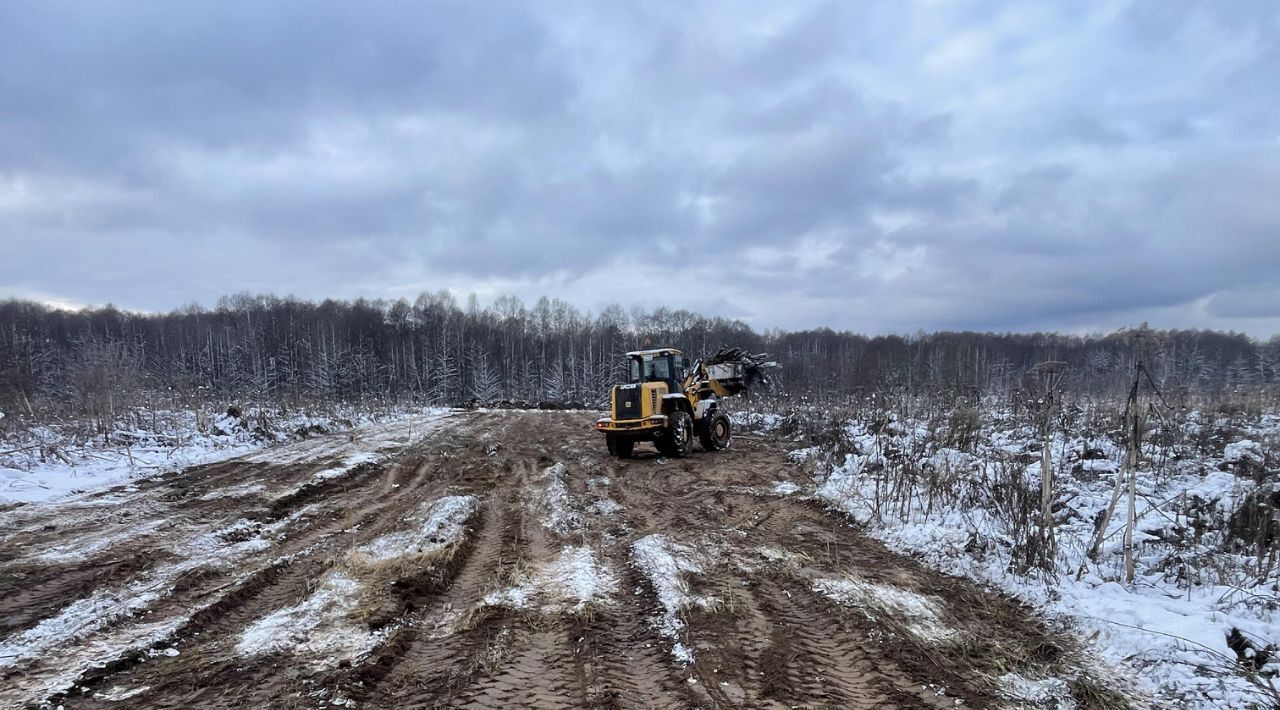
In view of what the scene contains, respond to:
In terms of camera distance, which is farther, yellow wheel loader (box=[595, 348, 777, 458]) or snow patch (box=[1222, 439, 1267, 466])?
yellow wheel loader (box=[595, 348, 777, 458])

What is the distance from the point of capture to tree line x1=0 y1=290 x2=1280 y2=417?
47.8m

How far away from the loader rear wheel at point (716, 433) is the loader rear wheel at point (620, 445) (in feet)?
6.68

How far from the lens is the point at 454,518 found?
770 centimetres

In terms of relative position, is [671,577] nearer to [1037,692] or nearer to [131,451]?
[1037,692]

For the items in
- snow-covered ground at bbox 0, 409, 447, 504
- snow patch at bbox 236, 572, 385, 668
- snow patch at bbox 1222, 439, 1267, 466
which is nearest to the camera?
snow patch at bbox 236, 572, 385, 668

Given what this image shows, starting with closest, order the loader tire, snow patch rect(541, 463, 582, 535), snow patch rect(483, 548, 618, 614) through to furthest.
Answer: snow patch rect(483, 548, 618, 614), snow patch rect(541, 463, 582, 535), the loader tire

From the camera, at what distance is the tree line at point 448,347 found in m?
47.8

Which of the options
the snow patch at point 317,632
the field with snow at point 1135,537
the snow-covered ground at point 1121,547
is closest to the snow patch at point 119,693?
the snow patch at point 317,632

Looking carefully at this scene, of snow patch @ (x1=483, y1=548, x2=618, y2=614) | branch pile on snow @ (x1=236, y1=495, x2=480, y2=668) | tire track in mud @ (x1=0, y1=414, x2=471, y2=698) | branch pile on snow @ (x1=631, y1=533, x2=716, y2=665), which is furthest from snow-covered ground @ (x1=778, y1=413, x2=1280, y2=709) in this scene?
tire track in mud @ (x1=0, y1=414, x2=471, y2=698)

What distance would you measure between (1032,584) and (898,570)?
114cm

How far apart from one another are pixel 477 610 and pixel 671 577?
1.80 meters

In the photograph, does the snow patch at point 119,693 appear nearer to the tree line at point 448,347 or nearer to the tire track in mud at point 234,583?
the tire track in mud at point 234,583

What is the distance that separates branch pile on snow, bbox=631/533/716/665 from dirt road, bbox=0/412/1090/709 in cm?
3

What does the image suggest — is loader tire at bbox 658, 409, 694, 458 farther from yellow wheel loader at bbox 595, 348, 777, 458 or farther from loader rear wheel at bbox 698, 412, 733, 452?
loader rear wheel at bbox 698, 412, 733, 452
